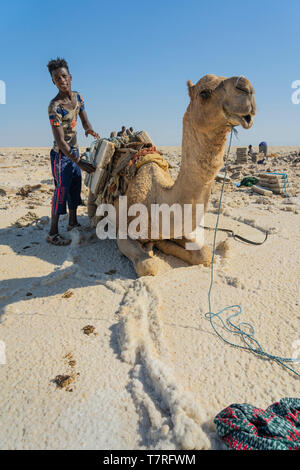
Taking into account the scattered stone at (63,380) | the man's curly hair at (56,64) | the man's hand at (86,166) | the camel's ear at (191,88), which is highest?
the man's curly hair at (56,64)

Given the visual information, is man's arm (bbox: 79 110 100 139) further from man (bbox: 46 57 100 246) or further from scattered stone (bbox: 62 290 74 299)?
scattered stone (bbox: 62 290 74 299)

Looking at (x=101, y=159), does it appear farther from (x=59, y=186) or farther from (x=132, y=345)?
(x=132, y=345)

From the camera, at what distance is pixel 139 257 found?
353 cm

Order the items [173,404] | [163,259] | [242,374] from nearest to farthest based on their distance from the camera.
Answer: [173,404], [242,374], [163,259]

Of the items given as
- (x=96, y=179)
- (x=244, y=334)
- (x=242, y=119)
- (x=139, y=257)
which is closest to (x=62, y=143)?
(x=96, y=179)

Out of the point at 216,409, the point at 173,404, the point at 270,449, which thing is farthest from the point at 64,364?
the point at 270,449

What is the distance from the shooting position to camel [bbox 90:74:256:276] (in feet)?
6.54

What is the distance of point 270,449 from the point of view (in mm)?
1446

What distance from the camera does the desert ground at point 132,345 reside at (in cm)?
171

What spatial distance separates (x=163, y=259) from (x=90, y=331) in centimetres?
148

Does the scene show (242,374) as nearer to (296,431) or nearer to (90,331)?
(296,431)

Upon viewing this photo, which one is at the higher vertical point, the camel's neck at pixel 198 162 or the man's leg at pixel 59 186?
the camel's neck at pixel 198 162

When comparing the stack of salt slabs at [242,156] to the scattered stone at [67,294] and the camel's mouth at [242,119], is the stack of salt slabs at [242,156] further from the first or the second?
the camel's mouth at [242,119]

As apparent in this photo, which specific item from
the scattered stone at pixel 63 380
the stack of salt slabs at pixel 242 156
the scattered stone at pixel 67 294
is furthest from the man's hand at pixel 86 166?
the stack of salt slabs at pixel 242 156
